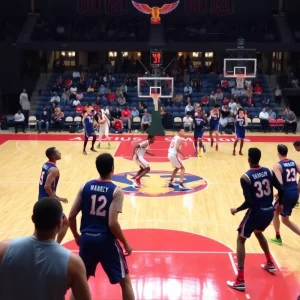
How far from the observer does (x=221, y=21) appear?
106 feet

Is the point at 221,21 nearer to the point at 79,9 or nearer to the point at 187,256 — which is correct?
the point at 79,9

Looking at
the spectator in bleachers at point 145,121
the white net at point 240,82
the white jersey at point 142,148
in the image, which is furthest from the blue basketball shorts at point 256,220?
the white net at point 240,82

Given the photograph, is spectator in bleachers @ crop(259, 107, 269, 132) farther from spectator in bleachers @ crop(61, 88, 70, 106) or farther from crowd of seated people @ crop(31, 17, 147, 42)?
crowd of seated people @ crop(31, 17, 147, 42)

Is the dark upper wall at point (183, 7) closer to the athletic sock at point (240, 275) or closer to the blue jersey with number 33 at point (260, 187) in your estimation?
the blue jersey with number 33 at point (260, 187)

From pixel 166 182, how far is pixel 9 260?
10.1 metres

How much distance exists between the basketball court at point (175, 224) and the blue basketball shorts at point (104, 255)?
129 cm

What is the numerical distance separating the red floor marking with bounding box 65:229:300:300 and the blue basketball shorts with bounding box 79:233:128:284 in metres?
1.26

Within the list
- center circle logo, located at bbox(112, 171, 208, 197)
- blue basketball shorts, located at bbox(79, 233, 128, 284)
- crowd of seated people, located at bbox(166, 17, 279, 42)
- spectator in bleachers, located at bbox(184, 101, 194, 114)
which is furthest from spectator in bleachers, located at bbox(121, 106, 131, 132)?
blue basketball shorts, located at bbox(79, 233, 128, 284)

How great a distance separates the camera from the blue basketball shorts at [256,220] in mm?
6512

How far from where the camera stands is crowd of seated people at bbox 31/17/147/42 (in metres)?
29.8

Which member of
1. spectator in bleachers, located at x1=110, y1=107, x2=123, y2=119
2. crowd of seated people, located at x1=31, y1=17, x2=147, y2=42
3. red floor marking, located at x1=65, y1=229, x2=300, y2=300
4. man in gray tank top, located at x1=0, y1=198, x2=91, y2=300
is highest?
crowd of seated people, located at x1=31, y1=17, x2=147, y2=42

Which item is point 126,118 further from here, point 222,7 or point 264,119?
point 222,7

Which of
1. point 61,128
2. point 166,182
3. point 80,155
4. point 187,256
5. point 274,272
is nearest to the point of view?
point 274,272

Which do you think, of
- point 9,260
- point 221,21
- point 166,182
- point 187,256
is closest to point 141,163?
point 166,182
